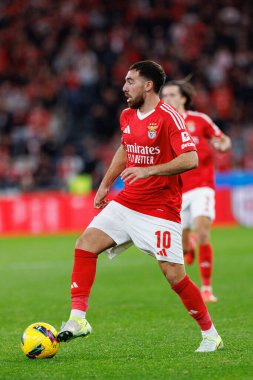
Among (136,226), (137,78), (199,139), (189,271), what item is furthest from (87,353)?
(189,271)

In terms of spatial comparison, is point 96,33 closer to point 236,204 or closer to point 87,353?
point 236,204

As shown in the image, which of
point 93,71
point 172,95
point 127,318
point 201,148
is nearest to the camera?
point 127,318

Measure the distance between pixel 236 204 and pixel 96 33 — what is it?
7327 mm

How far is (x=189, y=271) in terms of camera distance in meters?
13.7

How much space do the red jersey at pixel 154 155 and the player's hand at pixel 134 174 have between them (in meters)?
0.39

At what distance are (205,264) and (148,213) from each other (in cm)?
375

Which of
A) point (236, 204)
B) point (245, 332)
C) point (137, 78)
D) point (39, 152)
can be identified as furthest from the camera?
point (39, 152)

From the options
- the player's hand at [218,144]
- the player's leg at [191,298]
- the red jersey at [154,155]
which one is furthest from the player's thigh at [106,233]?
the player's hand at [218,144]

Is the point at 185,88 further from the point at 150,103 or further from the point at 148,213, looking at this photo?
the point at 148,213

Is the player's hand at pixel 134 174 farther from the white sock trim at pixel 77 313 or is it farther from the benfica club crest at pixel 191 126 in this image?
the benfica club crest at pixel 191 126

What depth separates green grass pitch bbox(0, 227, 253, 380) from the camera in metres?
6.20

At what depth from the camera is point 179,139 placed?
674 cm

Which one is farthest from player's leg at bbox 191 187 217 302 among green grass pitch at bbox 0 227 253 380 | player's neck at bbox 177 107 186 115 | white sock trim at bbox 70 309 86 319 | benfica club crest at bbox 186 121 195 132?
white sock trim at bbox 70 309 86 319

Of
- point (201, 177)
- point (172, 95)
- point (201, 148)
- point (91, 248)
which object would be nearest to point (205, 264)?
point (201, 177)
